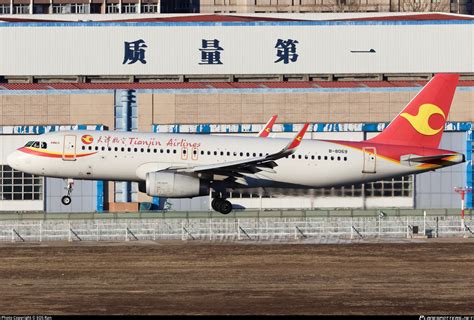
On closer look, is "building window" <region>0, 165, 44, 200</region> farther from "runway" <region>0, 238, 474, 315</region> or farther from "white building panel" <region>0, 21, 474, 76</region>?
"runway" <region>0, 238, 474, 315</region>

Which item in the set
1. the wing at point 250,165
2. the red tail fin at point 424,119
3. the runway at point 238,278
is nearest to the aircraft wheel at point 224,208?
the wing at point 250,165

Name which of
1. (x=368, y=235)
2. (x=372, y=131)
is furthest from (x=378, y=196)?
(x=368, y=235)

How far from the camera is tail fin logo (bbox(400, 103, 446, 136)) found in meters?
65.3

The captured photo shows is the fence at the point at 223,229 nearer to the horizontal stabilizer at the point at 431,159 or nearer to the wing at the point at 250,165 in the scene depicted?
the wing at the point at 250,165

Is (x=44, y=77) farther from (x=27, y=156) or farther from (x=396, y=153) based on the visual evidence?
(x=396, y=153)

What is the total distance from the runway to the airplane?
6.23m

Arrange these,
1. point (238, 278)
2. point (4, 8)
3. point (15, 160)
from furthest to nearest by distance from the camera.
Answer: point (4, 8) → point (15, 160) → point (238, 278)

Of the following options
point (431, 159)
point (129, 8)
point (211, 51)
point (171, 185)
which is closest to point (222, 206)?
point (171, 185)

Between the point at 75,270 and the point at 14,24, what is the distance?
145ft

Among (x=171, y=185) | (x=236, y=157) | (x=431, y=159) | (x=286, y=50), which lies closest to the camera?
(x=171, y=185)

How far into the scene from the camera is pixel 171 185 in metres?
59.7

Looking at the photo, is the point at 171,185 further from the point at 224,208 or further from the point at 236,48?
the point at 236,48

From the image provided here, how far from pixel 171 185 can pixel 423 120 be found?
562 inches

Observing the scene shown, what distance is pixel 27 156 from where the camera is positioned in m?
62.0
